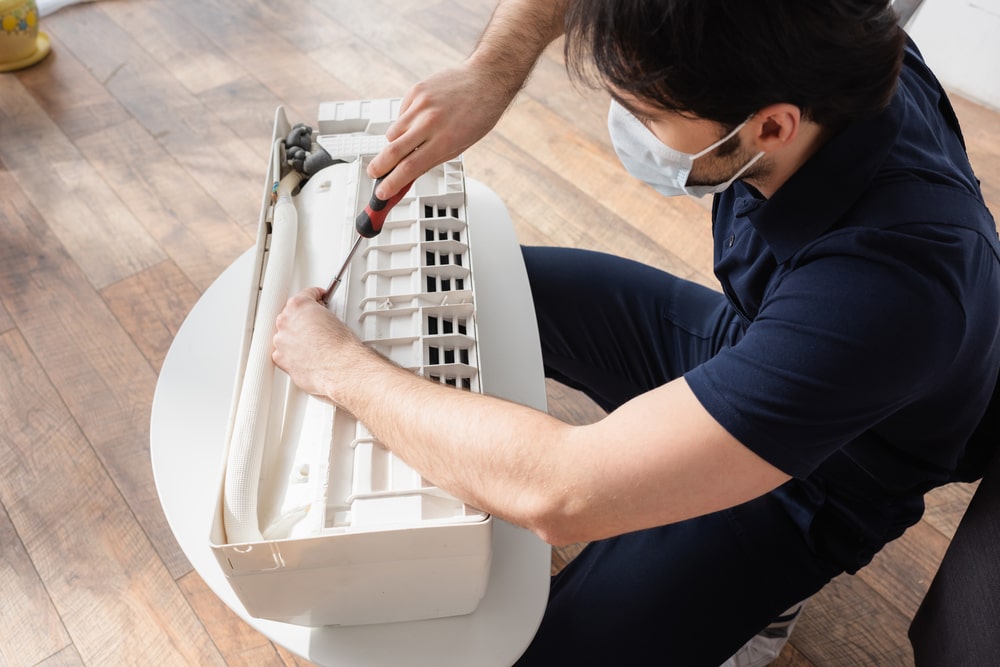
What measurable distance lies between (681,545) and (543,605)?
0.62 ft

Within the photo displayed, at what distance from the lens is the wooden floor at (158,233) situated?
1.32m

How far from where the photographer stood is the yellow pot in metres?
2.12

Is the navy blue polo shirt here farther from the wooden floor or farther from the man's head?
the wooden floor

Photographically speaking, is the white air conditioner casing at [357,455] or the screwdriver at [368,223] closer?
the white air conditioner casing at [357,455]

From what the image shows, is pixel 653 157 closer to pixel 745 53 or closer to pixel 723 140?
pixel 723 140

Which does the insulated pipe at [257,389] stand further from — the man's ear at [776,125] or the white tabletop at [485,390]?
the man's ear at [776,125]

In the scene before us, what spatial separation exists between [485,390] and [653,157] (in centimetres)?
33

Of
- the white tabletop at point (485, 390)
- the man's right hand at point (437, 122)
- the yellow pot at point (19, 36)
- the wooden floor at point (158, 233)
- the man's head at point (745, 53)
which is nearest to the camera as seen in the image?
the man's head at point (745, 53)

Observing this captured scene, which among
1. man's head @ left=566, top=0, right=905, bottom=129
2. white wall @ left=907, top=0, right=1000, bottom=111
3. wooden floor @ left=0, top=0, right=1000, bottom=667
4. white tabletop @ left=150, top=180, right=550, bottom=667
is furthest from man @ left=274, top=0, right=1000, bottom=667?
white wall @ left=907, top=0, right=1000, bottom=111

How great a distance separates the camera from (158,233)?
6.11 ft

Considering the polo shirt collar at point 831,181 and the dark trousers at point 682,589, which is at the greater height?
the polo shirt collar at point 831,181

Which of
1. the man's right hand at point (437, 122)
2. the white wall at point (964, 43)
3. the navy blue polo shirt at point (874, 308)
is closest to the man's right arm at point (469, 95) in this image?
the man's right hand at point (437, 122)

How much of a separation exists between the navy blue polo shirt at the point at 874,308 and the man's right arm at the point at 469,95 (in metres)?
0.37

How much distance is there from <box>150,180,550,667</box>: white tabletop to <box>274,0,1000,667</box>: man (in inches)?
4.1
